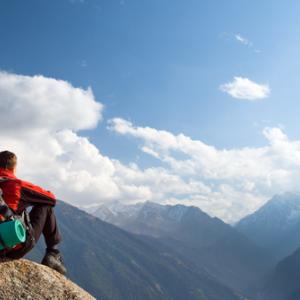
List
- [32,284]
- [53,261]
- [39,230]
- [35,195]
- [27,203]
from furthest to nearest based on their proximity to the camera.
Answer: [53,261]
[39,230]
[32,284]
[35,195]
[27,203]

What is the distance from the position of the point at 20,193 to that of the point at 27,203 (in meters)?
0.36

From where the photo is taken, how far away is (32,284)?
33.6 ft

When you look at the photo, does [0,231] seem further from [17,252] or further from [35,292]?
[35,292]

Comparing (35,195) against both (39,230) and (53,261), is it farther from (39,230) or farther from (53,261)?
(53,261)

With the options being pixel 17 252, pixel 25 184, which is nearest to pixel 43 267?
pixel 17 252

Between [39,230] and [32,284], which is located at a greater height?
[39,230]

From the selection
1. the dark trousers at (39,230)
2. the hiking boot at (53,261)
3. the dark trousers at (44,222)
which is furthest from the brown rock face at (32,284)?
the dark trousers at (44,222)

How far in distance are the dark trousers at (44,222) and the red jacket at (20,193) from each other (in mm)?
221

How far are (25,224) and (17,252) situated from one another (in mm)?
792

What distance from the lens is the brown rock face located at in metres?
9.81

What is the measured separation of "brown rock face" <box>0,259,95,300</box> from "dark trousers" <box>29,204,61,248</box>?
803 mm

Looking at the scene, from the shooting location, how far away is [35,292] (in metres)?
10.1

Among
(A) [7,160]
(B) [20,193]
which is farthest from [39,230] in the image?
(A) [7,160]

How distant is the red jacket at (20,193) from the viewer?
30.9ft
